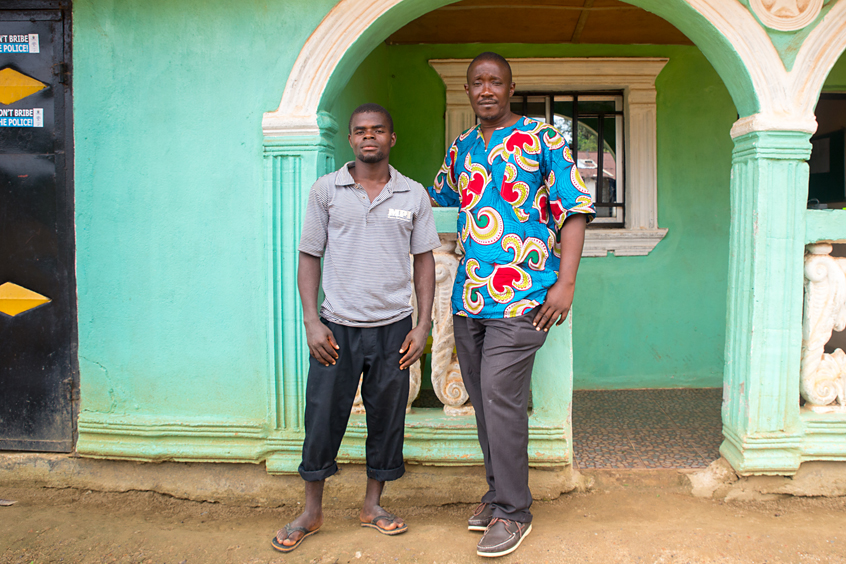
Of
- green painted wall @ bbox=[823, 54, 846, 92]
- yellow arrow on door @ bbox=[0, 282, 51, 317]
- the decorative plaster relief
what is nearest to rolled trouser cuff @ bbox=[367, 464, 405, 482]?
the decorative plaster relief

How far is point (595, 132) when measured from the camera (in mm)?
4965

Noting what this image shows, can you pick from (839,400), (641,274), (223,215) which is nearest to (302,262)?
(223,215)

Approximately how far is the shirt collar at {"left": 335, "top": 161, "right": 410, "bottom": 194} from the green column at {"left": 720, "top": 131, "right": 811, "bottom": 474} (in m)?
1.70

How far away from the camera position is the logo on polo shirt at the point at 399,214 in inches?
94.1

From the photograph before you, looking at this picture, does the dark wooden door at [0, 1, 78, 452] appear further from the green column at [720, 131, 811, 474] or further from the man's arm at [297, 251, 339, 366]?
the green column at [720, 131, 811, 474]

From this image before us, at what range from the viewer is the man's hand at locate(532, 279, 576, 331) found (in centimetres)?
231

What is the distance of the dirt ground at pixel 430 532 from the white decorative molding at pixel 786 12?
2305 mm

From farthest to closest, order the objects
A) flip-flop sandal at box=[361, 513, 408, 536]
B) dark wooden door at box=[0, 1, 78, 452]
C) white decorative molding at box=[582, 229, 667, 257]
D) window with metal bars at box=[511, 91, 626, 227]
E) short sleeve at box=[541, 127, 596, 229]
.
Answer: window with metal bars at box=[511, 91, 626, 227] < white decorative molding at box=[582, 229, 667, 257] < dark wooden door at box=[0, 1, 78, 452] < flip-flop sandal at box=[361, 513, 408, 536] < short sleeve at box=[541, 127, 596, 229]

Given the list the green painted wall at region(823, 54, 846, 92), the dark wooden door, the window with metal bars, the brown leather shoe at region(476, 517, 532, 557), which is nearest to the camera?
the brown leather shoe at region(476, 517, 532, 557)

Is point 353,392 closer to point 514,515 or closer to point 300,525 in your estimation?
point 300,525

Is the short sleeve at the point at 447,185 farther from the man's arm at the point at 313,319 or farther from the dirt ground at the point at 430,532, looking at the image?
the dirt ground at the point at 430,532

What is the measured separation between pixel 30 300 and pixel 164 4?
168 cm

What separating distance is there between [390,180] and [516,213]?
0.54 meters

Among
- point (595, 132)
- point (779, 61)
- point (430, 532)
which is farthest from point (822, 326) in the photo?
point (595, 132)
